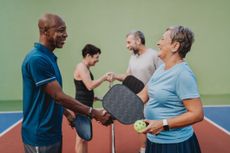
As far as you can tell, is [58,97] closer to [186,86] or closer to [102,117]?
[102,117]

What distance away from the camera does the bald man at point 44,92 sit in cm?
186

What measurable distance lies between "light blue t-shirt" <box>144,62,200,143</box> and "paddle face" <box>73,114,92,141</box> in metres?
0.58

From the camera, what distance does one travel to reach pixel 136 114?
1862mm

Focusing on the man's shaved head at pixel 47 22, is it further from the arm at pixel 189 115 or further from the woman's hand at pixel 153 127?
the arm at pixel 189 115

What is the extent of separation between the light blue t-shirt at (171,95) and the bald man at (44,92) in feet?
1.87

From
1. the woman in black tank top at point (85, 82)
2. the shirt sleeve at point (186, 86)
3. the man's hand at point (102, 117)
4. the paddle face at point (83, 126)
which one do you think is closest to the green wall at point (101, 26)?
the woman in black tank top at point (85, 82)

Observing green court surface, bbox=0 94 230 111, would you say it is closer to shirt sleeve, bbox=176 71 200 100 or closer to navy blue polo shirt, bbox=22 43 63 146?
navy blue polo shirt, bbox=22 43 63 146

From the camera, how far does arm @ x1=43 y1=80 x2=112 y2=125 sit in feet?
6.15

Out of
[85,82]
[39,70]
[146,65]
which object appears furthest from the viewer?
[146,65]

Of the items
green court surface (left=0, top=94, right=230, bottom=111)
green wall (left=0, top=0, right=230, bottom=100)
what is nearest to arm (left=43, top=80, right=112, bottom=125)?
green court surface (left=0, top=94, right=230, bottom=111)

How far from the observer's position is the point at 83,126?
244 cm

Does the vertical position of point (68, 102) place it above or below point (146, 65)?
above

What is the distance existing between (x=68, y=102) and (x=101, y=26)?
5.97 meters

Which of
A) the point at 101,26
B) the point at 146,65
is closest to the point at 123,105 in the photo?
the point at 146,65
